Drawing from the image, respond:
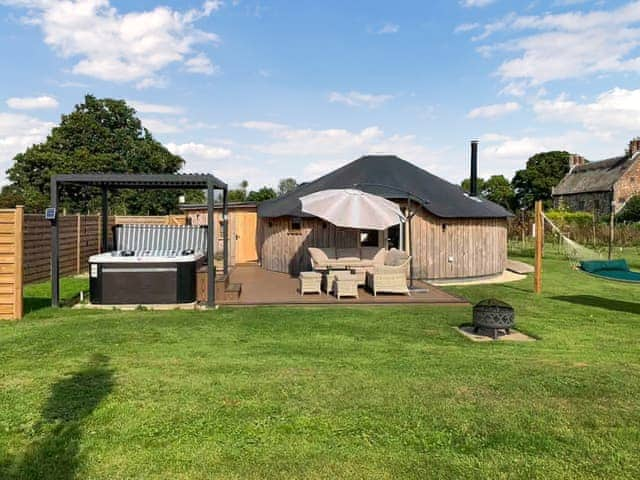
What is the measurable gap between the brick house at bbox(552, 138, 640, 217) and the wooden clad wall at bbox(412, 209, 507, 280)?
103 feet

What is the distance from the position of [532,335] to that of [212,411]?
5102 millimetres

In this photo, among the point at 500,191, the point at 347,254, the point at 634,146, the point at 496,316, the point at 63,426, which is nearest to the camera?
the point at 63,426

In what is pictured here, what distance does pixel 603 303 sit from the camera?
31.8 feet

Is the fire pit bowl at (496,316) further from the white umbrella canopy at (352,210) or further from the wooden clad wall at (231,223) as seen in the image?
the wooden clad wall at (231,223)

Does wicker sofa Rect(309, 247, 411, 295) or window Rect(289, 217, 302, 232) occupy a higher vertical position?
window Rect(289, 217, 302, 232)

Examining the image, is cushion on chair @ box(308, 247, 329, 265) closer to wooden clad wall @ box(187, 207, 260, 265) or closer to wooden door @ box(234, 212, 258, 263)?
wooden clad wall @ box(187, 207, 260, 265)

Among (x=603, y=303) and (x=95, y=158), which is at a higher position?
(x=95, y=158)

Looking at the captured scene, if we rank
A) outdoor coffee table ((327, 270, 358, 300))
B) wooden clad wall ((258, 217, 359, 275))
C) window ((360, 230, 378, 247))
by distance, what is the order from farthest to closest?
window ((360, 230, 378, 247)) → wooden clad wall ((258, 217, 359, 275)) → outdoor coffee table ((327, 270, 358, 300))

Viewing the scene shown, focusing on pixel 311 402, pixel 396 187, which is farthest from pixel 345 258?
pixel 311 402

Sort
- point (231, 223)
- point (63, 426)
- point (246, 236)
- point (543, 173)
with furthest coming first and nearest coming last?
point (543, 173)
point (246, 236)
point (231, 223)
point (63, 426)

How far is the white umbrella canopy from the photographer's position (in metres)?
10.3

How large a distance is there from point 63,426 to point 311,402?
6.38ft

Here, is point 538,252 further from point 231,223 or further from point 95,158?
point 95,158

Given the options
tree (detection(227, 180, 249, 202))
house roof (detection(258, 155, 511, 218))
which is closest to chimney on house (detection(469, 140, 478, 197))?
house roof (detection(258, 155, 511, 218))
